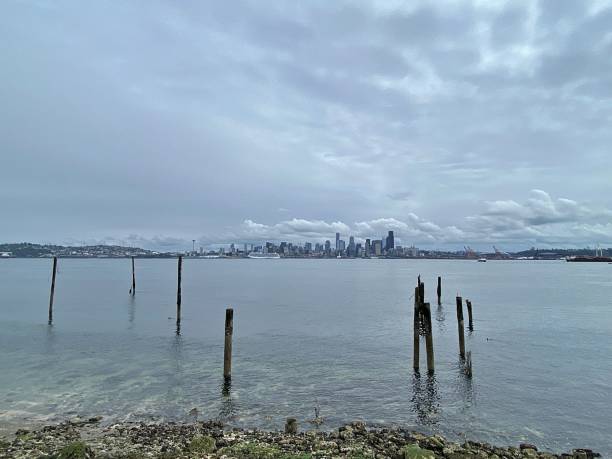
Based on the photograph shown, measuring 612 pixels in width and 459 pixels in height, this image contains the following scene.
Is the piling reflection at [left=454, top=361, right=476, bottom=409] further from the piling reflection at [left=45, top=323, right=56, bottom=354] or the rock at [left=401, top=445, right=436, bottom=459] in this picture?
the piling reflection at [left=45, top=323, right=56, bottom=354]

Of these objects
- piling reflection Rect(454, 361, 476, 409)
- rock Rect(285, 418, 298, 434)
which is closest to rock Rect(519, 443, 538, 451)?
piling reflection Rect(454, 361, 476, 409)

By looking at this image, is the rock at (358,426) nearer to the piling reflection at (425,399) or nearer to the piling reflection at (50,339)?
the piling reflection at (425,399)

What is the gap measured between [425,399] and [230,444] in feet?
33.4

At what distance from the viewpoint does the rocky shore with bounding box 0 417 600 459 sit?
520 inches

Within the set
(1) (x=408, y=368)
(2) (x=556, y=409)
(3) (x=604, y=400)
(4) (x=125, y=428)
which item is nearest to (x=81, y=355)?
(4) (x=125, y=428)

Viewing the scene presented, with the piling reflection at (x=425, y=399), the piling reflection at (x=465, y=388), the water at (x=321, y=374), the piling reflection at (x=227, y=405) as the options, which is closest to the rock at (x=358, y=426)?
the water at (x=321, y=374)

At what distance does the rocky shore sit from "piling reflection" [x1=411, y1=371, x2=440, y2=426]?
2.63 metres

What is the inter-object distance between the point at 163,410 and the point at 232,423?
3444 millimetres

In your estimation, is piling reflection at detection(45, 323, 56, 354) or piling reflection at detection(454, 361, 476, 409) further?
piling reflection at detection(45, 323, 56, 354)

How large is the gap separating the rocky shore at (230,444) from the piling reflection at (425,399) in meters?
2.63

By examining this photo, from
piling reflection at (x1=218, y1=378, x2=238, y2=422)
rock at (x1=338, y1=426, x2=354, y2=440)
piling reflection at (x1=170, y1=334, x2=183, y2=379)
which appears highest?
rock at (x1=338, y1=426, x2=354, y2=440)

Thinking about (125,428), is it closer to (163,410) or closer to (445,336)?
(163,410)

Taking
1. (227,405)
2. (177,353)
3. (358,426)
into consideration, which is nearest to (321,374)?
(227,405)

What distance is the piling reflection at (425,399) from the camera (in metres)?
18.4
